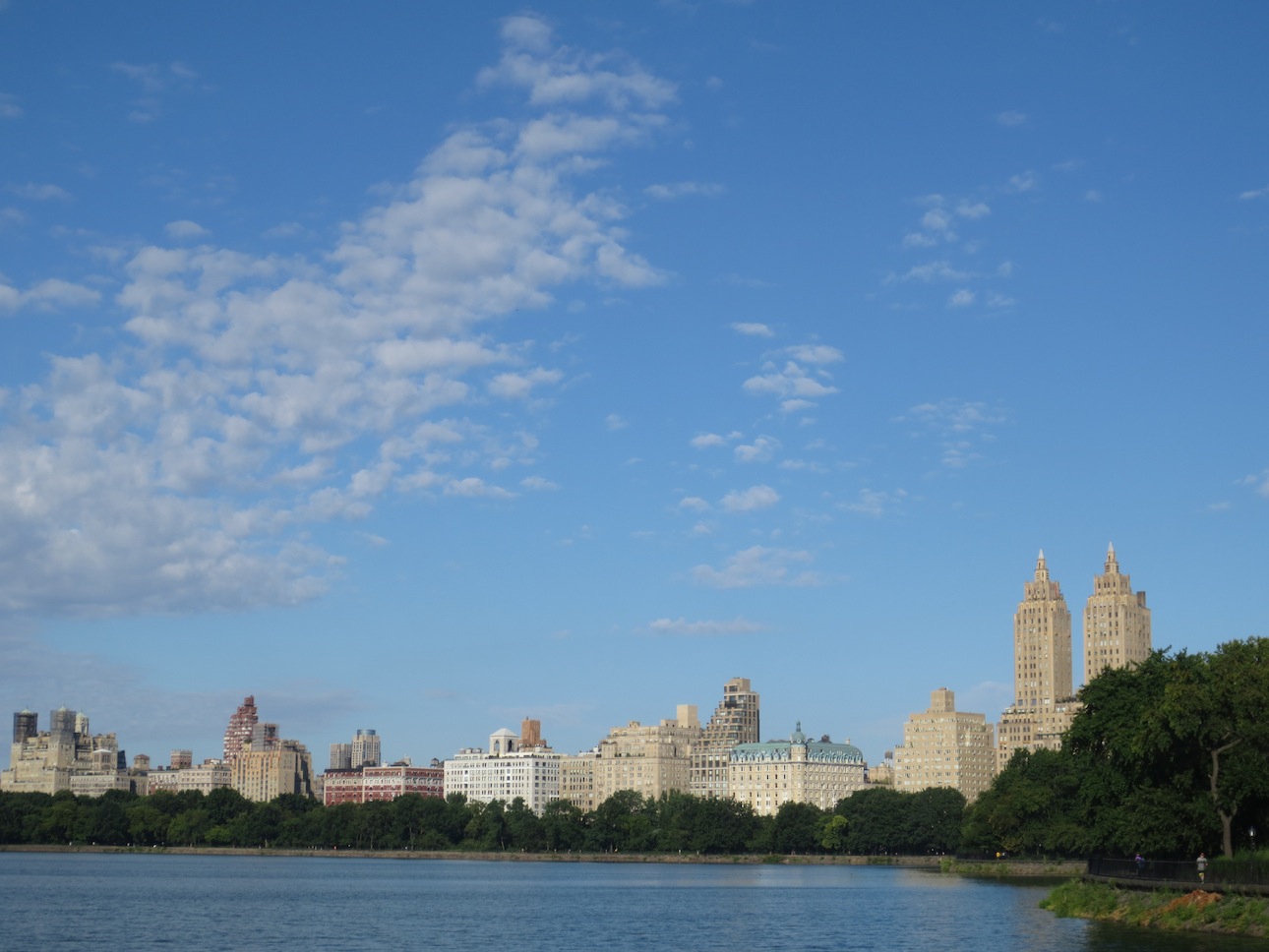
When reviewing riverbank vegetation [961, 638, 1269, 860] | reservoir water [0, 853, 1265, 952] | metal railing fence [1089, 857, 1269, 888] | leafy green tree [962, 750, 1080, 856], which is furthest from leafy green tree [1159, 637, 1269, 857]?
leafy green tree [962, 750, 1080, 856]

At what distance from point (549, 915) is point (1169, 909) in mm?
42103

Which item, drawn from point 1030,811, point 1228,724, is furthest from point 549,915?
point 1030,811

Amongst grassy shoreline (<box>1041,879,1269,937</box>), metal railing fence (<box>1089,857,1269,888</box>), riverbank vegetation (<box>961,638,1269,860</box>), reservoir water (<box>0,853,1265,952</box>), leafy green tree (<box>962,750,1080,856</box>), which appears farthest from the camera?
leafy green tree (<box>962,750,1080,856</box>)

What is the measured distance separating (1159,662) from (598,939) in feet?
118

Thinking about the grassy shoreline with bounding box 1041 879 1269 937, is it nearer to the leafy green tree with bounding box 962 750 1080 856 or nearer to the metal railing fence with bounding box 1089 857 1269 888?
the metal railing fence with bounding box 1089 857 1269 888

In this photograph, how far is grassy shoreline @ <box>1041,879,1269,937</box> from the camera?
69.9 m

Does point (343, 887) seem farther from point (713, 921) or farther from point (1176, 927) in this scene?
point (1176, 927)

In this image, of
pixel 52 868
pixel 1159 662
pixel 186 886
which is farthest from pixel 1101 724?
pixel 52 868

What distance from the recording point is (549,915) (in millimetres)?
104625

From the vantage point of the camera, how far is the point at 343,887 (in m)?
144

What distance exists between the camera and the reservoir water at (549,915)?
79.5m

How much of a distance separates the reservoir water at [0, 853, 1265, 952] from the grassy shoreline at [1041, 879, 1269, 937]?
4.02 feet

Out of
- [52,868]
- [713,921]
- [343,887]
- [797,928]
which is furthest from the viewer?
[52,868]

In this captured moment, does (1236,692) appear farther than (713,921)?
No
